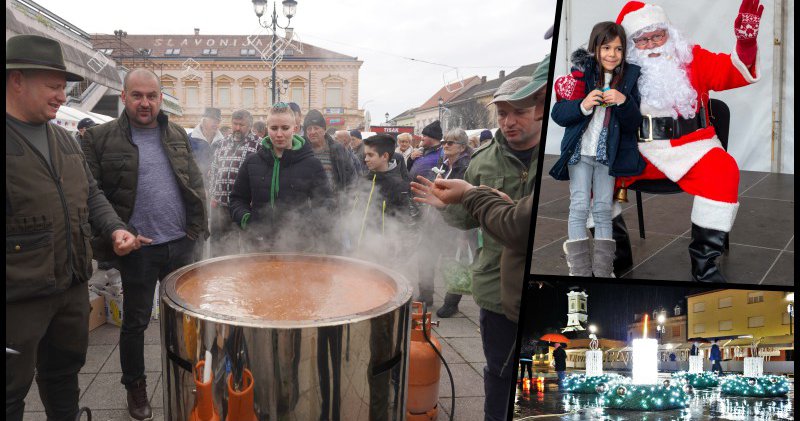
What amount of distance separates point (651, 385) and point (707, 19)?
1.70 metres

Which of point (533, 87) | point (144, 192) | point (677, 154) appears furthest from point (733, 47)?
point (144, 192)

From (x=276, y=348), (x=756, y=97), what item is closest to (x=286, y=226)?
(x=276, y=348)

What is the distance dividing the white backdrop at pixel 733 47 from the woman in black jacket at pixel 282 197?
3.37ft

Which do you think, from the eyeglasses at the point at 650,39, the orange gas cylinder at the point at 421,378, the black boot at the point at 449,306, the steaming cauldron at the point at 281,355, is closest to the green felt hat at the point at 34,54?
the steaming cauldron at the point at 281,355

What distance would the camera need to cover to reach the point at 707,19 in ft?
6.56

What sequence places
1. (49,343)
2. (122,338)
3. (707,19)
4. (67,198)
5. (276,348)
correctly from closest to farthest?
(276,348)
(67,198)
(49,343)
(122,338)
(707,19)

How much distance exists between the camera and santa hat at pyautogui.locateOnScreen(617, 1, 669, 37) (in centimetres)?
185

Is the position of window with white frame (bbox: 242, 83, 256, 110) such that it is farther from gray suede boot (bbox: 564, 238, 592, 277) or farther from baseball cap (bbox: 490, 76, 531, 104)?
gray suede boot (bbox: 564, 238, 592, 277)

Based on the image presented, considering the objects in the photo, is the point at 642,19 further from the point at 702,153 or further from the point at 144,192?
the point at 144,192

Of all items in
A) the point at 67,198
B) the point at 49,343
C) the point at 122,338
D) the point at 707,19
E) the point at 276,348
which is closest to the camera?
the point at 276,348

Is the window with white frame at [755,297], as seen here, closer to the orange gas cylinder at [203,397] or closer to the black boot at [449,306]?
the orange gas cylinder at [203,397]

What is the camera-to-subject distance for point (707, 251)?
1.84 meters

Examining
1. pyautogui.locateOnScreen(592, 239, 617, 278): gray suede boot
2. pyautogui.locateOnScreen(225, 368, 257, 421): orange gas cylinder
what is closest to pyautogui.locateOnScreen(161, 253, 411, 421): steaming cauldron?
pyautogui.locateOnScreen(225, 368, 257, 421): orange gas cylinder

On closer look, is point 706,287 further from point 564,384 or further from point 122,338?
→ point 122,338
